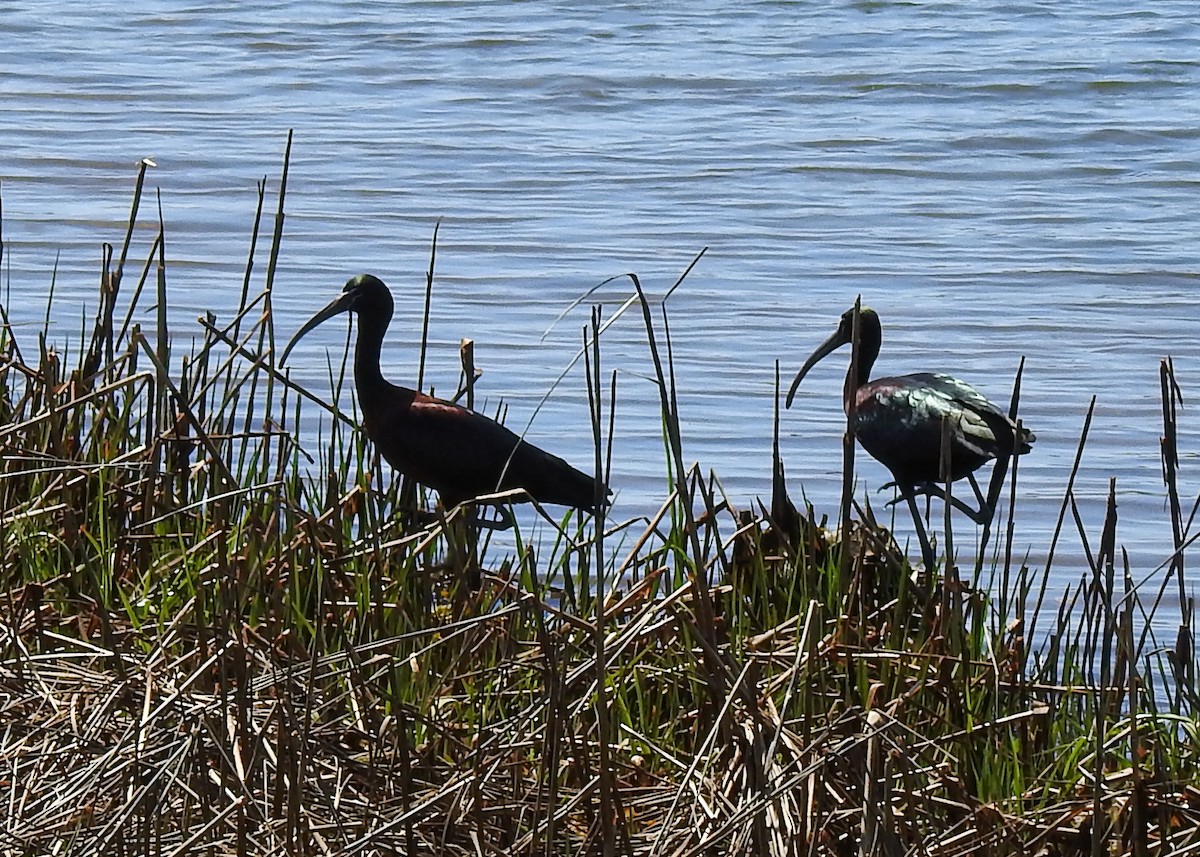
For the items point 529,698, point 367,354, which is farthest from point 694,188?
point 529,698

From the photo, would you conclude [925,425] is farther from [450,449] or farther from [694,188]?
[694,188]

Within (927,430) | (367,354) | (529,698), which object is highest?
(367,354)

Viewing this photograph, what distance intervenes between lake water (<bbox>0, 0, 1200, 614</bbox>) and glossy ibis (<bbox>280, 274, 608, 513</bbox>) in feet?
2.86

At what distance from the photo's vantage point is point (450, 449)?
4984mm

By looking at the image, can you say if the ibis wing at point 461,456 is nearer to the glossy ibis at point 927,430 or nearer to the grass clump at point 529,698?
the grass clump at point 529,698

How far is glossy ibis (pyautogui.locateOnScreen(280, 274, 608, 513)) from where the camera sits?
4945 mm

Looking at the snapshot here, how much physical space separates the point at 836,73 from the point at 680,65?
96cm

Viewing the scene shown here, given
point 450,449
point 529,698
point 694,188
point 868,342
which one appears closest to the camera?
point 529,698

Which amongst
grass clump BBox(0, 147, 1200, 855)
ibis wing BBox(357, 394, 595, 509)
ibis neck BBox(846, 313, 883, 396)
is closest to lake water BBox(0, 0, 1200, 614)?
ibis neck BBox(846, 313, 883, 396)

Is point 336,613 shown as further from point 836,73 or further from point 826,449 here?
point 836,73

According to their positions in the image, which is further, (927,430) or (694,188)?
(694,188)

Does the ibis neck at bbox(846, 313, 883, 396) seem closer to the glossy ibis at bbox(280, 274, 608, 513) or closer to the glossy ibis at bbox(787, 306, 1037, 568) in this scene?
the glossy ibis at bbox(787, 306, 1037, 568)

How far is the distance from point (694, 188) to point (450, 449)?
578 centimetres

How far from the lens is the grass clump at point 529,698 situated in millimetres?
3170
